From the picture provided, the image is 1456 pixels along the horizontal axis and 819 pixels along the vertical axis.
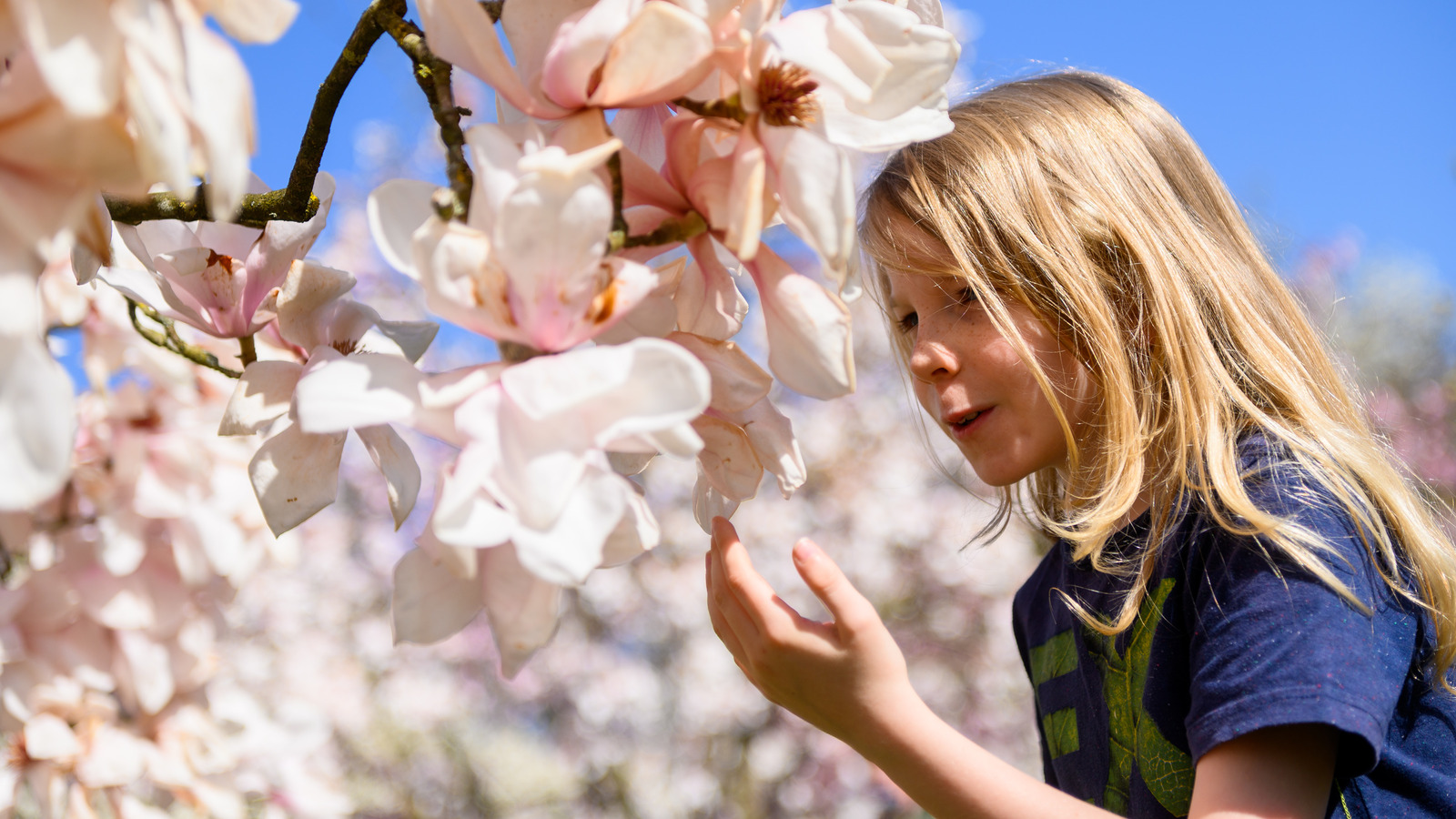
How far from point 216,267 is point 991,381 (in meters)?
0.73

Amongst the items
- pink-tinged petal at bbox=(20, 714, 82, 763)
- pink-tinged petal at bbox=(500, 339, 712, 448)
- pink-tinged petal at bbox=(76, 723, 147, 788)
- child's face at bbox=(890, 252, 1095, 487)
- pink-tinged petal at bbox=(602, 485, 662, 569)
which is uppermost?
pink-tinged petal at bbox=(500, 339, 712, 448)

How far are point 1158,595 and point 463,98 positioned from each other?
8.65 feet

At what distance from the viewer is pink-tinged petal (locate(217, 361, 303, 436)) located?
1.35ft

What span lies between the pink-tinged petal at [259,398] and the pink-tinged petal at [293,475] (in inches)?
0.8

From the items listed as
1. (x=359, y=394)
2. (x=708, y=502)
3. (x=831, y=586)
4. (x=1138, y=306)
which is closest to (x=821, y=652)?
(x=831, y=586)

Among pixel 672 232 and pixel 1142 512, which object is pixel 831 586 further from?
pixel 1142 512

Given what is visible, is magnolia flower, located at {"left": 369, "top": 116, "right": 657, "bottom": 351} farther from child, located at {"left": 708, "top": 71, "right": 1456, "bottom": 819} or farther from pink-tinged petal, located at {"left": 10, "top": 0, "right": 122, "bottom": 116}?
child, located at {"left": 708, "top": 71, "right": 1456, "bottom": 819}

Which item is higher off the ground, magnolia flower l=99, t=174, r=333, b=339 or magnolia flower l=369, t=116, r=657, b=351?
magnolia flower l=369, t=116, r=657, b=351

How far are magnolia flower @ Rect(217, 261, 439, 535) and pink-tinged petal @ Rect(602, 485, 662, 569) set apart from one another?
0.12 m

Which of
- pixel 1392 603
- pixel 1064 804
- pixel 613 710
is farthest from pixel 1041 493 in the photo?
pixel 613 710

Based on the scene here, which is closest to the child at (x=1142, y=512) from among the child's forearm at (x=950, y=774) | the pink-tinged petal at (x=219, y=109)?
the child's forearm at (x=950, y=774)

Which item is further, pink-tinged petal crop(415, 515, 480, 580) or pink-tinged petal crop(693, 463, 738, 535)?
pink-tinged petal crop(693, 463, 738, 535)

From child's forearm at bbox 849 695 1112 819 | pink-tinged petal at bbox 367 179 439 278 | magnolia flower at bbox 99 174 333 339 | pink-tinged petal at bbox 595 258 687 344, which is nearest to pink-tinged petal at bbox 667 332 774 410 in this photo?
pink-tinged petal at bbox 595 258 687 344

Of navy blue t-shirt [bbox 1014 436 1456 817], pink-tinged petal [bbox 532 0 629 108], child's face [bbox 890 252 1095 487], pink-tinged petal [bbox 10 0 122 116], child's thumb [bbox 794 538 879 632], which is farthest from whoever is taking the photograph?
child's face [bbox 890 252 1095 487]
